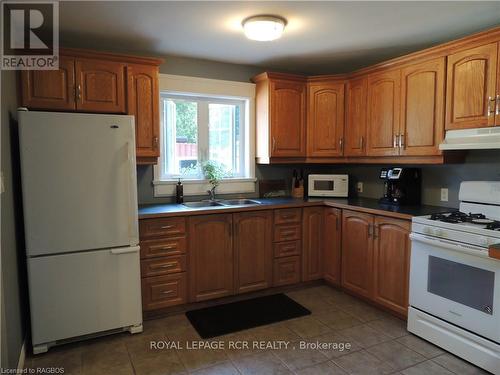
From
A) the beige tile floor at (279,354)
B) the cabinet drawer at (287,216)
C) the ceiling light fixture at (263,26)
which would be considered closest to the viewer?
the beige tile floor at (279,354)

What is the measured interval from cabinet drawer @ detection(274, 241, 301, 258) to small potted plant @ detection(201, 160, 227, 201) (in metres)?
0.82

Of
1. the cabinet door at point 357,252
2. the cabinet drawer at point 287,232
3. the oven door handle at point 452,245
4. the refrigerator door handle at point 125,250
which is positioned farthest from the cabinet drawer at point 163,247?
the oven door handle at point 452,245

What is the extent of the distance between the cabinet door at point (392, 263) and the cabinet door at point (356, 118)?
0.85 meters

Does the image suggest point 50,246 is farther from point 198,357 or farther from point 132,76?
point 132,76

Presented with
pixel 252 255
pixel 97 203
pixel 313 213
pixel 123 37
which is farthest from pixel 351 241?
pixel 123 37

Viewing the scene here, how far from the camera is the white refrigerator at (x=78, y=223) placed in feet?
7.42

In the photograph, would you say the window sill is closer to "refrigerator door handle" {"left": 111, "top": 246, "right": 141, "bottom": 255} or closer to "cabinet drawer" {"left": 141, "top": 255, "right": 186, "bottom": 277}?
"cabinet drawer" {"left": 141, "top": 255, "right": 186, "bottom": 277}

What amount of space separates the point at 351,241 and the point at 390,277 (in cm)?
48

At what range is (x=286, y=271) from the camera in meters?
3.38

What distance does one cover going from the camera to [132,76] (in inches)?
112

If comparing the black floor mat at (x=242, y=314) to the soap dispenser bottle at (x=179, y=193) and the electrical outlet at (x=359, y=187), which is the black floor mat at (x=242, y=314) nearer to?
the soap dispenser bottle at (x=179, y=193)

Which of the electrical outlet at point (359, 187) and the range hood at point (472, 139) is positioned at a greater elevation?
the range hood at point (472, 139)

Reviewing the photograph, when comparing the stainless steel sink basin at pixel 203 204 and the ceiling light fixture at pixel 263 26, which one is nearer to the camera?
the ceiling light fixture at pixel 263 26

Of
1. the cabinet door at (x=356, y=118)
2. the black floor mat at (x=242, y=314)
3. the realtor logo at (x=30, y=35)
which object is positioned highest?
the realtor logo at (x=30, y=35)
